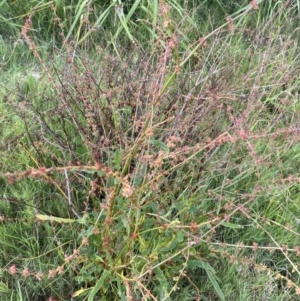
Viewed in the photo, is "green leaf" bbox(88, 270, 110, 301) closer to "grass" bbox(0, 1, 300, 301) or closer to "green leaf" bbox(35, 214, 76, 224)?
"grass" bbox(0, 1, 300, 301)

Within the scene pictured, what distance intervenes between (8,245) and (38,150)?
1.05 ft

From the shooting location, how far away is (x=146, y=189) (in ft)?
4.71

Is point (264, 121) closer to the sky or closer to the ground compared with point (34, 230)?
closer to the ground

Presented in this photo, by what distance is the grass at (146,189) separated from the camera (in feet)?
4.67

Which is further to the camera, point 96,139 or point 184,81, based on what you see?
point 184,81

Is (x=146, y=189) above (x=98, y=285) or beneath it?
Answer: above

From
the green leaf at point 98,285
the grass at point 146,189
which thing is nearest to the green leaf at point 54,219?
the grass at point 146,189

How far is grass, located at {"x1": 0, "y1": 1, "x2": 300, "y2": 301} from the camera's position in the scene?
1.42 metres

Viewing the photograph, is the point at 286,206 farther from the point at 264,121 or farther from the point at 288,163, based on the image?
the point at 264,121

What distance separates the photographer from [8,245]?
1625mm

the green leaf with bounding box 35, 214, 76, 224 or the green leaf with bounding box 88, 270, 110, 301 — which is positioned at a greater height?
the green leaf with bounding box 35, 214, 76, 224

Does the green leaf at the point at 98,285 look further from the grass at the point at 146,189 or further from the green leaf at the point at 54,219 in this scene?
the green leaf at the point at 54,219

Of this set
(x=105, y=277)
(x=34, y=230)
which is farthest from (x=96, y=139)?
(x=105, y=277)

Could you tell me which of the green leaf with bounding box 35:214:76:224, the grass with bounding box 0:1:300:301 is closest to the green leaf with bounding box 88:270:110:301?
the grass with bounding box 0:1:300:301
